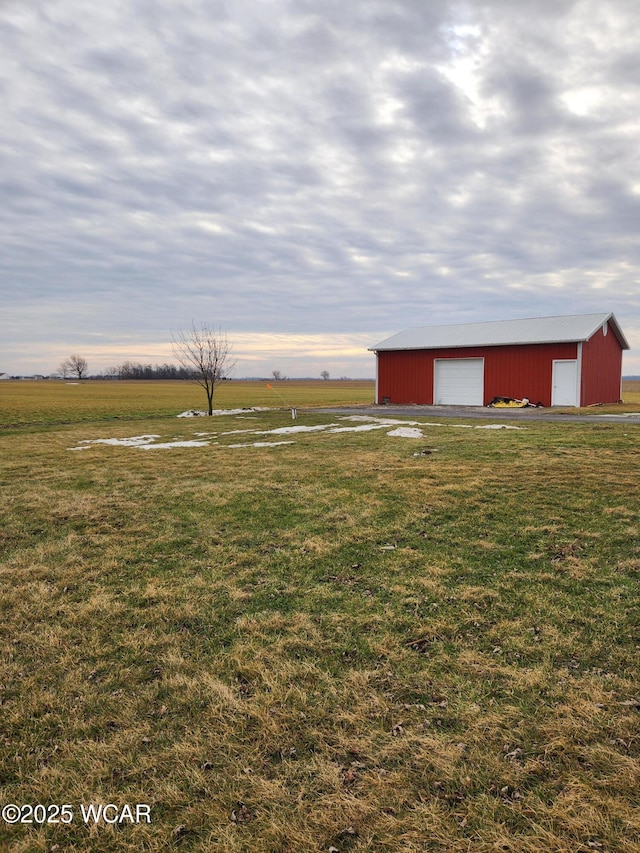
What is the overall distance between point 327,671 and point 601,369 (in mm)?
25278

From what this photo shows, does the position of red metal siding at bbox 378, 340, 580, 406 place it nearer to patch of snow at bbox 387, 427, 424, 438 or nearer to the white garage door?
the white garage door

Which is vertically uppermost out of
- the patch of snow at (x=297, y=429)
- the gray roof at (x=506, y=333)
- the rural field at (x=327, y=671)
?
the gray roof at (x=506, y=333)

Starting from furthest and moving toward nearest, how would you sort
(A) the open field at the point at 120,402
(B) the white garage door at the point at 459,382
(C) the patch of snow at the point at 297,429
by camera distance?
(A) the open field at the point at 120,402, (B) the white garage door at the point at 459,382, (C) the patch of snow at the point at 297,429

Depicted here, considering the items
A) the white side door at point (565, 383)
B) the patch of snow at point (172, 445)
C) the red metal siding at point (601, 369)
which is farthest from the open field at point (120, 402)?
the red metal siding at point (601, 369)

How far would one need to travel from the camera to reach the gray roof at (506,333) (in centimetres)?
2195

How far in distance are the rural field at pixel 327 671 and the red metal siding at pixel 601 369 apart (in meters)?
16.6

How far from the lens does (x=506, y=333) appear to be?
24.1 meters

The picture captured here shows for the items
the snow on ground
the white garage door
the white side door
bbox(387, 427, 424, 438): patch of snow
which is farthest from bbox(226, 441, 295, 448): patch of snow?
the white side door

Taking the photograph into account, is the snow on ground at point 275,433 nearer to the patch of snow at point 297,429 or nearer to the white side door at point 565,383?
the patch of snow at point 297,429

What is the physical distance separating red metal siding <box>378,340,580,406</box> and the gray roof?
1.23 ft

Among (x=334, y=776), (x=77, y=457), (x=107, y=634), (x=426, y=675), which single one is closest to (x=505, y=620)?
(x=426, y=675)

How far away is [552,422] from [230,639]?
46.3 ft

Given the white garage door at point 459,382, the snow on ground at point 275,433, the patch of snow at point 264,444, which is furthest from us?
the white garage door at point 459,382

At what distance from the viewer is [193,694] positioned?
310 cm
